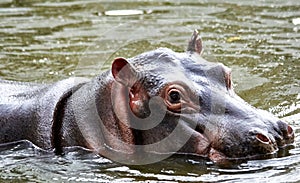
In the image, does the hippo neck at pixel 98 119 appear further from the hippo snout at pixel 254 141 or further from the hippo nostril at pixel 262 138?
the hippo nostril at pixel 262 138

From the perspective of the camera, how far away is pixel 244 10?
12.7 m

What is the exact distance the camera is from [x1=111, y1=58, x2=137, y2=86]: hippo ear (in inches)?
244

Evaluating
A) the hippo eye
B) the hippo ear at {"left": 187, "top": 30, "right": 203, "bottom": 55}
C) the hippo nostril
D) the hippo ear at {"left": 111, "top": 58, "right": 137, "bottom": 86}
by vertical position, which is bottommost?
the hippo nostril

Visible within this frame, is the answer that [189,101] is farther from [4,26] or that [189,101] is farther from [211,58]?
[4,26]

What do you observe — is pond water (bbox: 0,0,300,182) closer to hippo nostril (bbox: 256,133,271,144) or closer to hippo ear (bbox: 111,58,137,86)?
hippo nostril (bbox: 256,133,271,144)

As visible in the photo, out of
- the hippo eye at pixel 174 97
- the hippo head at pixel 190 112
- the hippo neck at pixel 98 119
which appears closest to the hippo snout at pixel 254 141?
the hippo head at pixel 190 112

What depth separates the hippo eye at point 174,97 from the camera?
6066mm

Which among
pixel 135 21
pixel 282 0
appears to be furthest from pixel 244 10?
pixel 135 21

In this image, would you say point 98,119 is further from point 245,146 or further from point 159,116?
point 245,146

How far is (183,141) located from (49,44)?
18.1 ft

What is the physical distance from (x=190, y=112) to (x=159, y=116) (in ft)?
0.90

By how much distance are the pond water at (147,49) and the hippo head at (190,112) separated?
0.51ft

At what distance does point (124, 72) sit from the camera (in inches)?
246

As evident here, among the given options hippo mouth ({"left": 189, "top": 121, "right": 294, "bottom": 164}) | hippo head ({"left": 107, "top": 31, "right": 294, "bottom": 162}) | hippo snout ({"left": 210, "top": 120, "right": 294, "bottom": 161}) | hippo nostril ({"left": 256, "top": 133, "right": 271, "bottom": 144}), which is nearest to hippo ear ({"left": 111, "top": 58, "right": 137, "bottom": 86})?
hippo head ({"left": 107, "top": 31, "right": 294, "bottom": 162})
